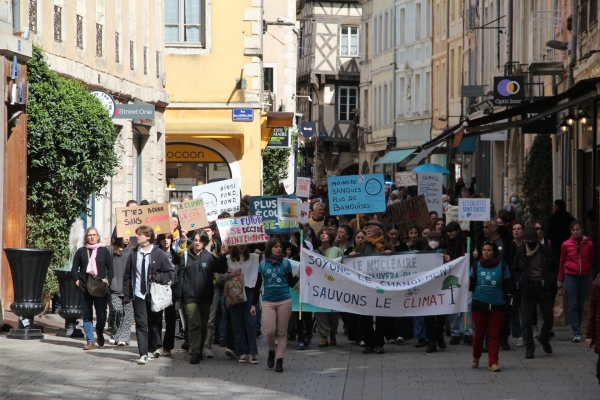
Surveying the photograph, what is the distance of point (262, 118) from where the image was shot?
35.8m

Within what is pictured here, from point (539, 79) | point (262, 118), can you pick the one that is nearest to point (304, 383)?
point (539, 79)

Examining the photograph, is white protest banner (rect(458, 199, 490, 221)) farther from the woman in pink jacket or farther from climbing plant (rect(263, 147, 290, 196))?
climbing plant (rect(263, 147, 290, 196))

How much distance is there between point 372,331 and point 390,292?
0.62 m

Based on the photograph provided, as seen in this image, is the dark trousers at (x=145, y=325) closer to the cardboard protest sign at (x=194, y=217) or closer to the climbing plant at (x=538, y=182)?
the cardboard protest sign at (x=194, y=217)

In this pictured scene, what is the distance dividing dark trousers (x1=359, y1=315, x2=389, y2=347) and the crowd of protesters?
0.01m

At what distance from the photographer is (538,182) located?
26562 millimetres

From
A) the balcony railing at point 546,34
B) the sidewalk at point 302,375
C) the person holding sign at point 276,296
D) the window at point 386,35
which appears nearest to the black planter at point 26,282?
the sidewalk at point 302,375

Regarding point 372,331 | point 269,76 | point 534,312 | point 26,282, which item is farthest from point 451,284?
point 269,76

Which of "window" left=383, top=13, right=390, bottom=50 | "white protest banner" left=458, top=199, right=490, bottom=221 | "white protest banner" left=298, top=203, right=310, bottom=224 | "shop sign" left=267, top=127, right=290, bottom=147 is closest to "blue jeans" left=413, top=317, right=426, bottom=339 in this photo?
"white protest banner" left=458, top=199, right=490, bottom=221

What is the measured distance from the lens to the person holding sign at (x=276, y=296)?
533 inches

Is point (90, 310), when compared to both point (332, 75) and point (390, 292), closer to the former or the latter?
point (390, 292)

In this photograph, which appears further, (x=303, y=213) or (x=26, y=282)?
(x=303, y=213)

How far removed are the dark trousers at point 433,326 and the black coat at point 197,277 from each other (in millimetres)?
2688

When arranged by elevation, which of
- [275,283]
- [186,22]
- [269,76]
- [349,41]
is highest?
[349,41]
